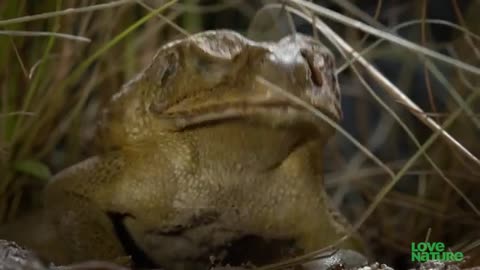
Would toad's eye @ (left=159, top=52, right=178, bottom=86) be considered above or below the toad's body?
above

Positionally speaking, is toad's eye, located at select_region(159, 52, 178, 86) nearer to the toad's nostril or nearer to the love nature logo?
the toad's nostril

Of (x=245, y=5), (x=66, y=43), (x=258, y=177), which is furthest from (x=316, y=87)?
(x=245, y=5)

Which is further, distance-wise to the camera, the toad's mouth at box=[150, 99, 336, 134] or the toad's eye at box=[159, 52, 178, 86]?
the toad's eye at box=[159, 52, 178, 86]

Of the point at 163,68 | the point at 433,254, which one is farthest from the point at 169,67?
the point at 433,254

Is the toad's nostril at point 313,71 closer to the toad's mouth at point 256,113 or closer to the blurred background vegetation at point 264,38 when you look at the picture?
the toad's mouth at point 256,113

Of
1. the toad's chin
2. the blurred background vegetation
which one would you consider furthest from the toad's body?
the blurred background vegetation

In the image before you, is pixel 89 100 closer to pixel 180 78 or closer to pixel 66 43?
pixel 66 43
